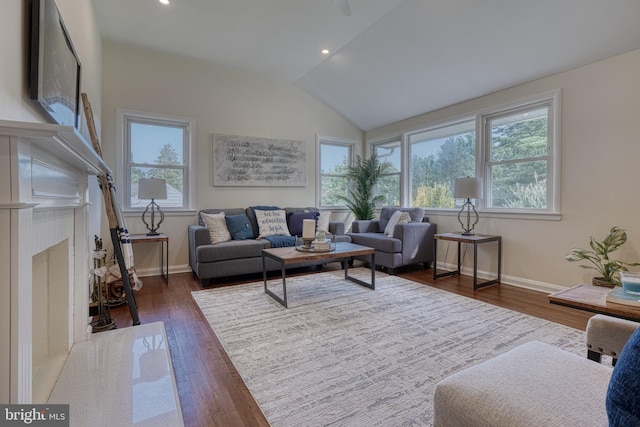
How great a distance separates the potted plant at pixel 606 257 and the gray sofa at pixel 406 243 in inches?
66.4

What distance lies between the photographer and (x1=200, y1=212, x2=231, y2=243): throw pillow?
157 inches

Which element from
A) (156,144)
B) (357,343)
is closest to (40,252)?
(357,343)

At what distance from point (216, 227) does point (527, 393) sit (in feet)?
12.2

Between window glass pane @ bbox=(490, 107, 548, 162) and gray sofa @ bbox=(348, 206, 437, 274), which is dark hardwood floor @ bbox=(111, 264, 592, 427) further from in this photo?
window glass pane @ bbox=(490, 107, 548, 162)

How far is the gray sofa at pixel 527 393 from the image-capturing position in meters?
0.86

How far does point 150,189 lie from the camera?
12.4 ft

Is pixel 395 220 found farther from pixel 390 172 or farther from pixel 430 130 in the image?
pixel 430 130

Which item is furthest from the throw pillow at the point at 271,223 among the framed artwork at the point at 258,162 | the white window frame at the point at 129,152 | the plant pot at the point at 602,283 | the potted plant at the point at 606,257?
the plant pot at the point at 602,283

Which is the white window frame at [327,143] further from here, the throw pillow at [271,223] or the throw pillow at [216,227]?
the throw pillow at [216,227]

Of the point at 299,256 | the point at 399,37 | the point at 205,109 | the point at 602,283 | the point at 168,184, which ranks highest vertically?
the point at 399,37

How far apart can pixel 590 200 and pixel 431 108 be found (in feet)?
7.77

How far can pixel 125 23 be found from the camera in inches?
137

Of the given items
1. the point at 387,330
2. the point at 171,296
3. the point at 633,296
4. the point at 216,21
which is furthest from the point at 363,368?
the point at 216,21

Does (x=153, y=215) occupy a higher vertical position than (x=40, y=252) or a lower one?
higher
